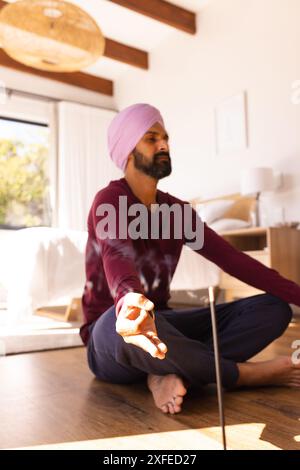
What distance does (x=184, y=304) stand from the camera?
3330mm

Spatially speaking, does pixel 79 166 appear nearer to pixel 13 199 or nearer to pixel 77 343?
pixel 13 199

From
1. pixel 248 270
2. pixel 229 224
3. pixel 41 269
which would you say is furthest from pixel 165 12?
pixel 248 270

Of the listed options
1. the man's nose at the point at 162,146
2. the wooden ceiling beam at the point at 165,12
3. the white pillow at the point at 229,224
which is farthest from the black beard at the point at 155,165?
the wooden ceiling beam at the point at 165,12

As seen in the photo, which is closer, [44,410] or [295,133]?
[44,410]

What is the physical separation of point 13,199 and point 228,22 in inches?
101

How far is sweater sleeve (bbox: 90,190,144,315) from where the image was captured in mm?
766

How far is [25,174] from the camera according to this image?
468cm

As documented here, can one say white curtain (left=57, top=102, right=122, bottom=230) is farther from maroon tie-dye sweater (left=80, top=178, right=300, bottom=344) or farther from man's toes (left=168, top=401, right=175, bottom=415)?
man's toes (left=168, top=401, right=175, bottom=415)

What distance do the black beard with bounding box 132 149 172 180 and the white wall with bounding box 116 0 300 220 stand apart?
2.19 meters

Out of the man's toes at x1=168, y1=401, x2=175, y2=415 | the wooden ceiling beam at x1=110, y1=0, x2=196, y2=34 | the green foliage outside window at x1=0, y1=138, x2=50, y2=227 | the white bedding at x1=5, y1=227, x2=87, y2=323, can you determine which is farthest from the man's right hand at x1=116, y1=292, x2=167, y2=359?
the green foliage outside window at x1=0, y1=138, x2=50, y2=227

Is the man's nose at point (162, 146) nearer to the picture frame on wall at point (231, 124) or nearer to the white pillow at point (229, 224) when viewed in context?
the white pillow at point (229, 224)

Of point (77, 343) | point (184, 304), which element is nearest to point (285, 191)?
point (184, 304)

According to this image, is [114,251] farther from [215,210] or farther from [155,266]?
[215,210]

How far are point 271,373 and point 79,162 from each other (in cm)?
383
